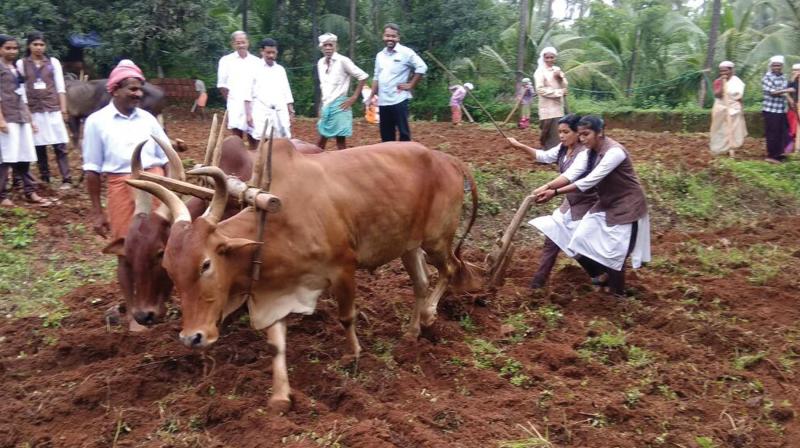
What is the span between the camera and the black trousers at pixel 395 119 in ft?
30.7

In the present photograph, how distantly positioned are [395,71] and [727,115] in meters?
5.97

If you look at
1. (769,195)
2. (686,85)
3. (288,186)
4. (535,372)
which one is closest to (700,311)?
(535,372)

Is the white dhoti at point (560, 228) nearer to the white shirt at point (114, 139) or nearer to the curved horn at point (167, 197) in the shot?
the white shirt at point (114, 139)

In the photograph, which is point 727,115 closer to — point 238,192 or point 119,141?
point 119,141

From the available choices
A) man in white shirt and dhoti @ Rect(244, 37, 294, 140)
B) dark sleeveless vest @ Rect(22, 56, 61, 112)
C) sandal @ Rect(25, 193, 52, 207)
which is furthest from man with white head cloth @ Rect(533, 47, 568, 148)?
sandal @ Rect(25, 193, 52, 207)

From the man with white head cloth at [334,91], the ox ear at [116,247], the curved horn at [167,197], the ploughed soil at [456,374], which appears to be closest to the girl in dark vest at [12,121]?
the ploughed soil at [456,374]

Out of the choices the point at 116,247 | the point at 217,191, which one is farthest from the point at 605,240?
the point at 116,247

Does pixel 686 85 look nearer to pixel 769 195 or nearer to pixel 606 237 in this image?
pixel 769 195

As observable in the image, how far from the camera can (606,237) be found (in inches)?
253

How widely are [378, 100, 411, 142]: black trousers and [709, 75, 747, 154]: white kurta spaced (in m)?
5.75

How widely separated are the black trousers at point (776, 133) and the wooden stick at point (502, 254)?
761 cm

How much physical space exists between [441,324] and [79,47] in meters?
14.6

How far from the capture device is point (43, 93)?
8.92m

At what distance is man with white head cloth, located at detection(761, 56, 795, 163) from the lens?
12.4 metres
